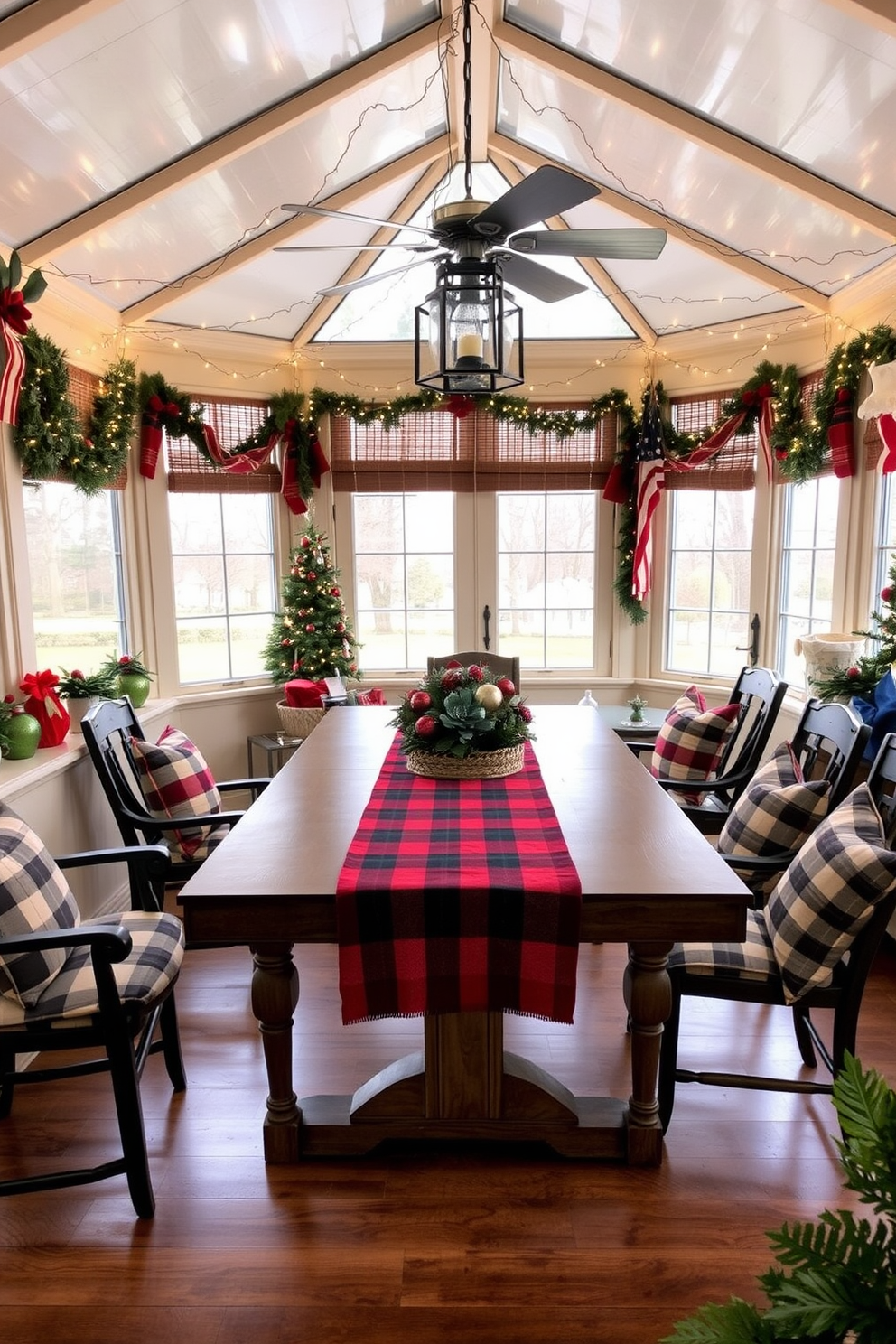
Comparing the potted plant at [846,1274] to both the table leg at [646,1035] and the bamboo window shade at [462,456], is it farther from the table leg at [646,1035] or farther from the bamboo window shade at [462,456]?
the bamboo window shade at [462,456]

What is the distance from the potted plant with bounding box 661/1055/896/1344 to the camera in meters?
0.77

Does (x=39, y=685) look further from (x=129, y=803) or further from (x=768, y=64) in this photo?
(x=768, y=64)

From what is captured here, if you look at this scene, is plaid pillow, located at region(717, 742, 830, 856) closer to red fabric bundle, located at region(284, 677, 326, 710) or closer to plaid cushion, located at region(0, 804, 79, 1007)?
plaid cushion, located at region(0, 804, 79, 1007)

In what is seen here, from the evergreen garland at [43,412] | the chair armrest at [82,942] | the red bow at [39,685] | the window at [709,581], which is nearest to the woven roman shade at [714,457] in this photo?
the window at [709,581]

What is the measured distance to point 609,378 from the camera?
5.27 meters

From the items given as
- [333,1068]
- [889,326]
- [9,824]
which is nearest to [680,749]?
[333,1068]

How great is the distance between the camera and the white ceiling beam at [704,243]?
412cm

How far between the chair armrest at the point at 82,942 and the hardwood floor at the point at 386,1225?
705mm

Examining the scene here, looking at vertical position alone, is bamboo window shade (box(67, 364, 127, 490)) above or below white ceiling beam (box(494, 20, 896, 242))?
below

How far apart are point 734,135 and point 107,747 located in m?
3.37

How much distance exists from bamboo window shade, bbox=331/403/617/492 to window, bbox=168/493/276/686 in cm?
65

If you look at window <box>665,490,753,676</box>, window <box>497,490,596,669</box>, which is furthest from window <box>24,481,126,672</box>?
window <box>665,490,753,676</box>

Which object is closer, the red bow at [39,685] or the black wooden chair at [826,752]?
the black wooden chair at [826,752]

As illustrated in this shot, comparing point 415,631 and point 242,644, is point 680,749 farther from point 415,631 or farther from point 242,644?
point 242,644
